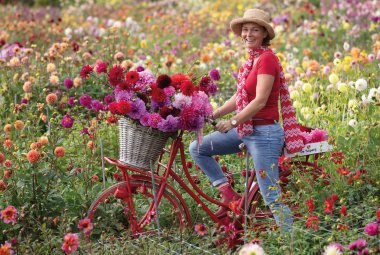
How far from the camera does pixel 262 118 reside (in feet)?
14.0

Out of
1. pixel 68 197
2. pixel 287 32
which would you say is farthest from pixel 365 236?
pixel 287 32

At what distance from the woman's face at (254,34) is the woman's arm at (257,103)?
24 centimetres

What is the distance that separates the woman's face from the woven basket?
719 millimetres

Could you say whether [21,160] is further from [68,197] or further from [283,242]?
[283,242]

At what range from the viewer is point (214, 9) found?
1466cm

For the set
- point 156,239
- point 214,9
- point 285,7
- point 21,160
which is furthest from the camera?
point 214,9

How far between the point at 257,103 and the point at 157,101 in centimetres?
54

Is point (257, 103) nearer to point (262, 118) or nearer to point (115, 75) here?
point (262, 118)

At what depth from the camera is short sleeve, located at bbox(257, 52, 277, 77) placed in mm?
4145

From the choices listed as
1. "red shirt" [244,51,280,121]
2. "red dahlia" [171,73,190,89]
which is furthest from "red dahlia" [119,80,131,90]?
"red shirt" [244,51,280,121]

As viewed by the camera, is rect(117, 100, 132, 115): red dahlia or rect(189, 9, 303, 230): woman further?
rect(189, 9, 303, 230): woman

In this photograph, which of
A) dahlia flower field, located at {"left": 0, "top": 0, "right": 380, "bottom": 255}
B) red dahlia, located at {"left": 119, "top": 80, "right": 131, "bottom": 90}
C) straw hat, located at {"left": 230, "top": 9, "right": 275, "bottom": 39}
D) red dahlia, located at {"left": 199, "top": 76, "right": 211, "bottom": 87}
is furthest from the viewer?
red dahlia, located at {"left": 199, "top": 76, "right": 211, "bottom": 87}

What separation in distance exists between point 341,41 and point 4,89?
5030 mm

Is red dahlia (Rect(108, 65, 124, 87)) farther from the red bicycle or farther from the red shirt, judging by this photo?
the red shirt
